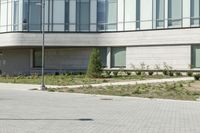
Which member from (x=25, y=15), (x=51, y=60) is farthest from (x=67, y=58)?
(x=25, y=15)

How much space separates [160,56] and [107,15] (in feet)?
25.8

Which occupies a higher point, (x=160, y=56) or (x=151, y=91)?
(x=160, y=56)

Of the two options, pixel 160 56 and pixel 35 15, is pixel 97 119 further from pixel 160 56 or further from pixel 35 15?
pixel 35 15

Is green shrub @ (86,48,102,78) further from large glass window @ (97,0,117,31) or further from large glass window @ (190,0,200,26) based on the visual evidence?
large glass window @ (190,0,200,26)

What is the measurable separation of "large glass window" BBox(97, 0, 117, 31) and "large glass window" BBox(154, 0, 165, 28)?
4.89 metres

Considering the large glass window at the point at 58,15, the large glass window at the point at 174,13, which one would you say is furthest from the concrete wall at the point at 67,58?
the large glass window at the point at 174,13

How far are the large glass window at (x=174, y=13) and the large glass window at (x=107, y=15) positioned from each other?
21.0 ft

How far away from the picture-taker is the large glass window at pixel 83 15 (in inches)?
1967

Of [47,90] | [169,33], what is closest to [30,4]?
[169,33]

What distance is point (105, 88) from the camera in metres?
30.0

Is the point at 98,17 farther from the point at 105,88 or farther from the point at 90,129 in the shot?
the point at 90,129

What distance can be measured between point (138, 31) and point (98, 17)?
5.47m

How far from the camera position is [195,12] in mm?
43625

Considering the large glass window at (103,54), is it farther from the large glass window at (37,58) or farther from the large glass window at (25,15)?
the large glass window at (25,15)
